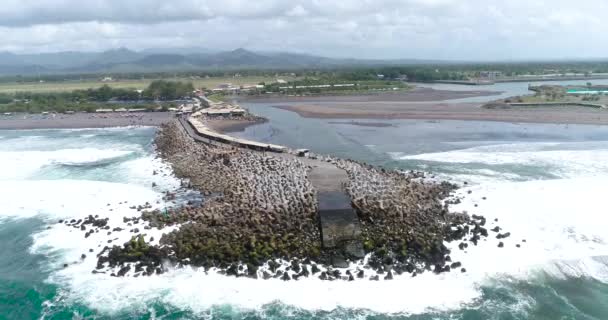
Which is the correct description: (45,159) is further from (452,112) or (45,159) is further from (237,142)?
(452,112)

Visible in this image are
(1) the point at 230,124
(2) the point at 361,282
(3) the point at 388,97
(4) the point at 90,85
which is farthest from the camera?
(4) the point at 90,85

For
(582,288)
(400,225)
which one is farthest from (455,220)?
(582,288)

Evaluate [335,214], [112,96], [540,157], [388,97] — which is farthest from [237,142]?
[112,96]

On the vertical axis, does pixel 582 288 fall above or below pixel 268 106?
below

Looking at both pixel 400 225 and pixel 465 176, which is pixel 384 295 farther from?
pixel 465 176

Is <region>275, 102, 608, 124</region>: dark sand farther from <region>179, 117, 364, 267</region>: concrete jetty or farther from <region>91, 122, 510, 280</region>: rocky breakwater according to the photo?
<region>91, 122, 510, 280</region>: rocky breakwater

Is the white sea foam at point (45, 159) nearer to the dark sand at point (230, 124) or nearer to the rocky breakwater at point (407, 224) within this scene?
the dark sand at point (230, 124)

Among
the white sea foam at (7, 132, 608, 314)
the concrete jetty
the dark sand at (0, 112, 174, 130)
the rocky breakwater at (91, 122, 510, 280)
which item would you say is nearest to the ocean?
the white sea foam at (7, 132, 608, 314)
